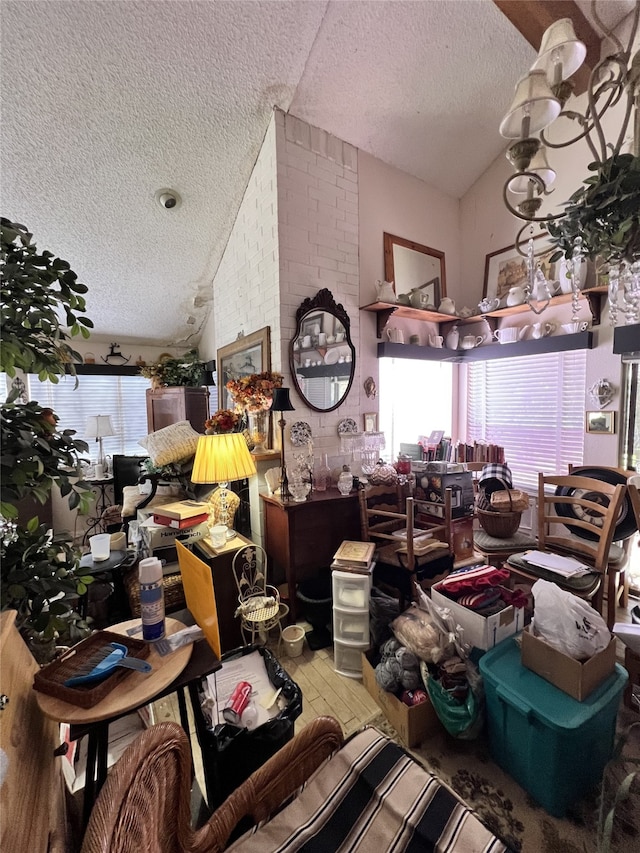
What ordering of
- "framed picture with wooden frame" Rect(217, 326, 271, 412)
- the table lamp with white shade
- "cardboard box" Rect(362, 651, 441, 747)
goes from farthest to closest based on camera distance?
the table lamp with white shade, "framed picture with wooden frame" Rect(217, 326, 271, 412), "cardboard box" Rect(362, 651, 441, 747)

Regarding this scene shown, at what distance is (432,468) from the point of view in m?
2.57

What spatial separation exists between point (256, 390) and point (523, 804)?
2.31 metres

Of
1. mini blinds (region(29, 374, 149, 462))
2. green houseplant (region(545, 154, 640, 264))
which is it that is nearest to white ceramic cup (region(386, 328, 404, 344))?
green houseplant (region(545, 154, 640, 264))

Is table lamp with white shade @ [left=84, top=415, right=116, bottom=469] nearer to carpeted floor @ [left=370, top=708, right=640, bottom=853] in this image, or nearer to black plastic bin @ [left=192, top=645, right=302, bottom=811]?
black plastic bin @ [left=192, top=645, right=302, bottom=811]

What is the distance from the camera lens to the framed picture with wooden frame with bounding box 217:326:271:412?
265cm

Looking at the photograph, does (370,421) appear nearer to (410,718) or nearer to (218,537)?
(218,537)

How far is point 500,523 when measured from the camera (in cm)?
248

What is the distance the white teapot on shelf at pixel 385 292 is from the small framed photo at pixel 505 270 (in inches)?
43.1

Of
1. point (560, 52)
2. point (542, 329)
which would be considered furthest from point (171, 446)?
point (542, 329)

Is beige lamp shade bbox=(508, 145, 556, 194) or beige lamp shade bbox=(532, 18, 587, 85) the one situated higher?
beige lamp shade bbox=(532, 18, 587, 85)

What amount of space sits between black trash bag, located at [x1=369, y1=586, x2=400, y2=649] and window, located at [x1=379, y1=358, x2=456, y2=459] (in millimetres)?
1515

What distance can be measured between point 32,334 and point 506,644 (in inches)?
83.1

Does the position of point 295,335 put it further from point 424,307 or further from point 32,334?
point 32,334

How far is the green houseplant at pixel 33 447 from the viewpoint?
2.55ft
